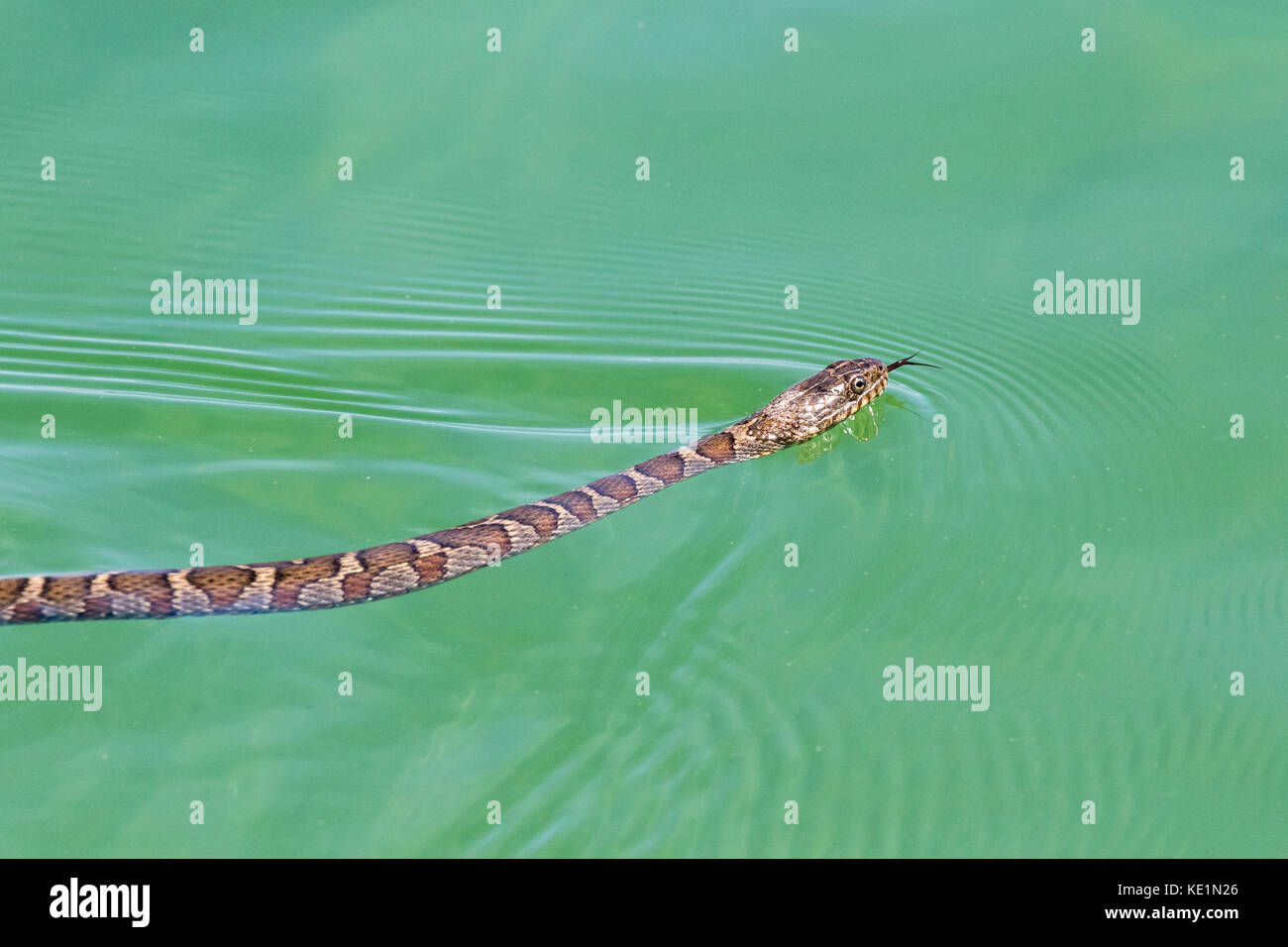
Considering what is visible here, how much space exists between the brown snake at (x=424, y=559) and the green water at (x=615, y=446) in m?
0.15

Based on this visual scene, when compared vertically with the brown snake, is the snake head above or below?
above

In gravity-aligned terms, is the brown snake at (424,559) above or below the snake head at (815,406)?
below

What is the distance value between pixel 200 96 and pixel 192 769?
5649 millimetres

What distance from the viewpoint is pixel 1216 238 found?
927cm

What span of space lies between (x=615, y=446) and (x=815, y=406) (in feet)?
4.38

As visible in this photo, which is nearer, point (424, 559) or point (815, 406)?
point (424, 559)

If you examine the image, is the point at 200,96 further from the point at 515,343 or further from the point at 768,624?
the point at 768,624

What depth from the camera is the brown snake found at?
23.4 ft

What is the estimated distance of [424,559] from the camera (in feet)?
25.0

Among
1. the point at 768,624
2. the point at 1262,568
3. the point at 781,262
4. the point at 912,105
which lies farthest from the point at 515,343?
the point at 1262,568

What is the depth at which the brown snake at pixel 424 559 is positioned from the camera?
23.4ft

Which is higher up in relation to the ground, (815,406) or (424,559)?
Result: (815,406)

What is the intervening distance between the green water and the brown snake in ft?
0.49

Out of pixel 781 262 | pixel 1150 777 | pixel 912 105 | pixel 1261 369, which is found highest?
pixel 912 105
